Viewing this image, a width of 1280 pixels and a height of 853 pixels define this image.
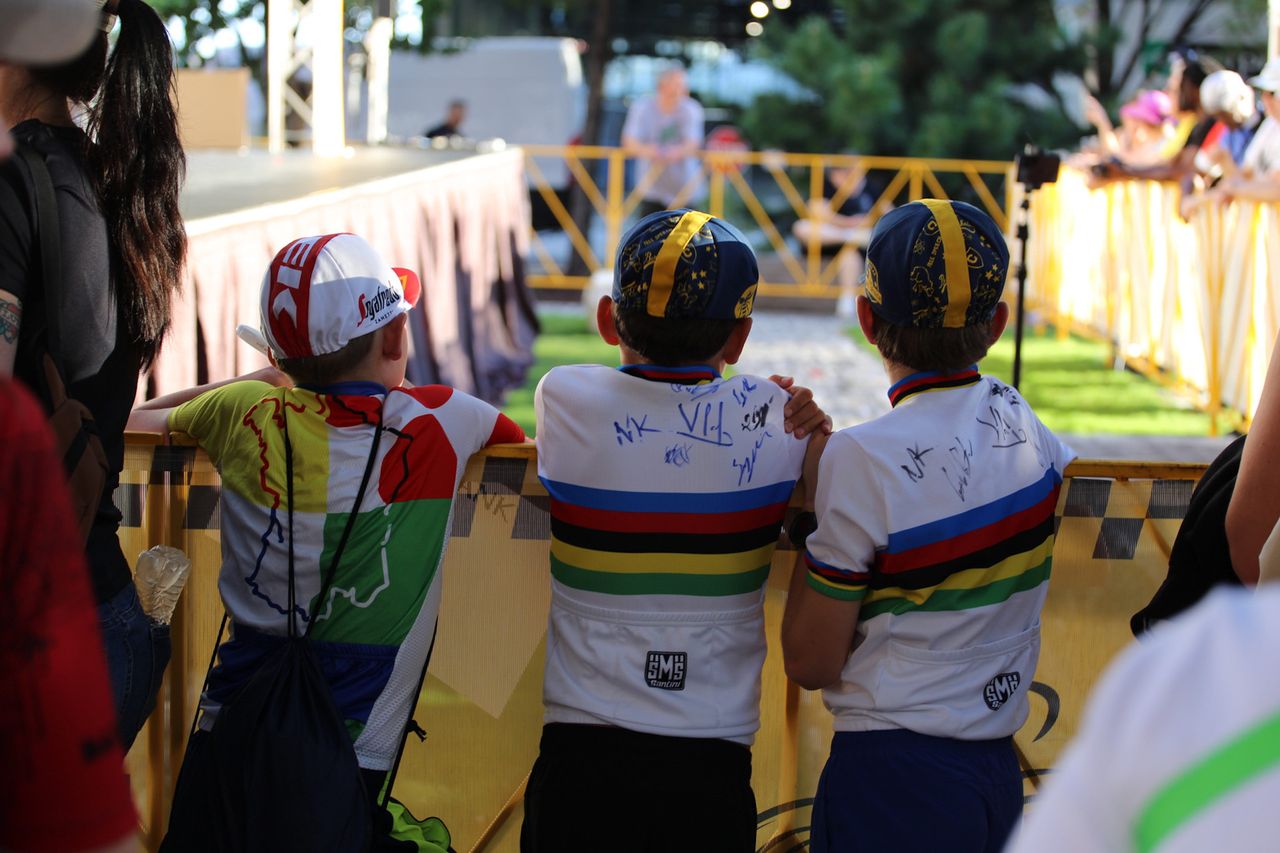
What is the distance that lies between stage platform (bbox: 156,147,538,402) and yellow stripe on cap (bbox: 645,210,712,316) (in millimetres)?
802

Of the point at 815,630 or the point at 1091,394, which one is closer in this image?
the point at 815,630

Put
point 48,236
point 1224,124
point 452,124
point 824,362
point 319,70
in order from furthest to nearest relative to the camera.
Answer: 1. point 452,124
2. point 319,70
3. point 824,362
4. point 1224,124
5. point 48,236

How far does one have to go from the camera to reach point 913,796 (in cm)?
202

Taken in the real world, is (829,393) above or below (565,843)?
below

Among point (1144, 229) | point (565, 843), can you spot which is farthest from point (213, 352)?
point (1144, 229)

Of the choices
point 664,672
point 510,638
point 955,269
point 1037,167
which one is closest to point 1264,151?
point 1037,167

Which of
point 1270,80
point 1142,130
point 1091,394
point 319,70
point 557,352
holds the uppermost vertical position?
point 319,70

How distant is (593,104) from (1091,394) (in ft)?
32.3

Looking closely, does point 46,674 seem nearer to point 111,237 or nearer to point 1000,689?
point 111,237

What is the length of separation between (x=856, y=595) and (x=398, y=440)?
72 cm

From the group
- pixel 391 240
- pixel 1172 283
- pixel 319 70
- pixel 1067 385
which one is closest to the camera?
pixel 391 240

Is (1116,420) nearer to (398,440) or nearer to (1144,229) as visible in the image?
(1144,229)

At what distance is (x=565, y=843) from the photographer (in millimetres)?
2061

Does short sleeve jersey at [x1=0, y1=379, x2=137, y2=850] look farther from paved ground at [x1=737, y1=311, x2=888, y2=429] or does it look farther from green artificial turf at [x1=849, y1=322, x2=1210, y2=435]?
paved ground at [x1=737, y1=311, x2=888, y2=429]
